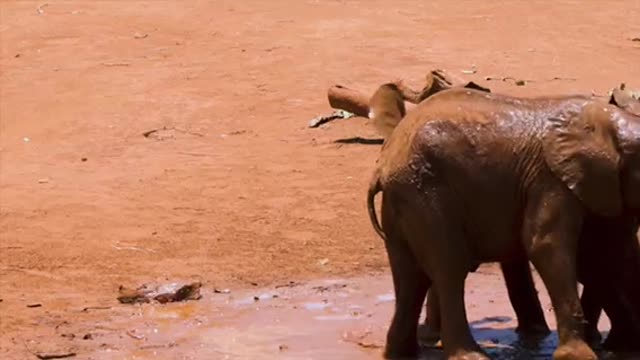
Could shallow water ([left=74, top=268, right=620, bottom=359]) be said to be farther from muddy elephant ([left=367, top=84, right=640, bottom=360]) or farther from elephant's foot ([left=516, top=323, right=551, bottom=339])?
muddy elephant ([left=367, top=84, right=640, bottom=360])

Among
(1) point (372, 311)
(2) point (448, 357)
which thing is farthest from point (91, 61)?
(2) point (448, 357)

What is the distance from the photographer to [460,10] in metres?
20.4

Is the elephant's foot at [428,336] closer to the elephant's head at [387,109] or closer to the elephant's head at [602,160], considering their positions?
the elephant's head at [387,109]

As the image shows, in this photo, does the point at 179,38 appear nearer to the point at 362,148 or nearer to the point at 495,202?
the point at 362,148

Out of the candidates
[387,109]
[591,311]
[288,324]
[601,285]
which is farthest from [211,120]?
[601,285]

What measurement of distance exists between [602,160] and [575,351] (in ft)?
2.86

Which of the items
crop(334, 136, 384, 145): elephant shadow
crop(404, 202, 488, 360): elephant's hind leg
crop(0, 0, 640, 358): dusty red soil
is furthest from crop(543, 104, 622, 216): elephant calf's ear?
crop(334, 136, 384, 145): elephant shadow

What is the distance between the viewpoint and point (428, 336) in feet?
29.9

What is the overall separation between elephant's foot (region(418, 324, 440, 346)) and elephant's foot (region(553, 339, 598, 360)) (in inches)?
43.4

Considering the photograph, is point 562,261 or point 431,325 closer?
point 562,261

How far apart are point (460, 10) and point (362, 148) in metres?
6.64

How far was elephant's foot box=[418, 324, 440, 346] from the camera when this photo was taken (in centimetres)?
909

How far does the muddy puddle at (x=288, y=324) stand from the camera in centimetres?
905

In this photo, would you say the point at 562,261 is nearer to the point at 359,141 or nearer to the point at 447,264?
the point at 447,264
